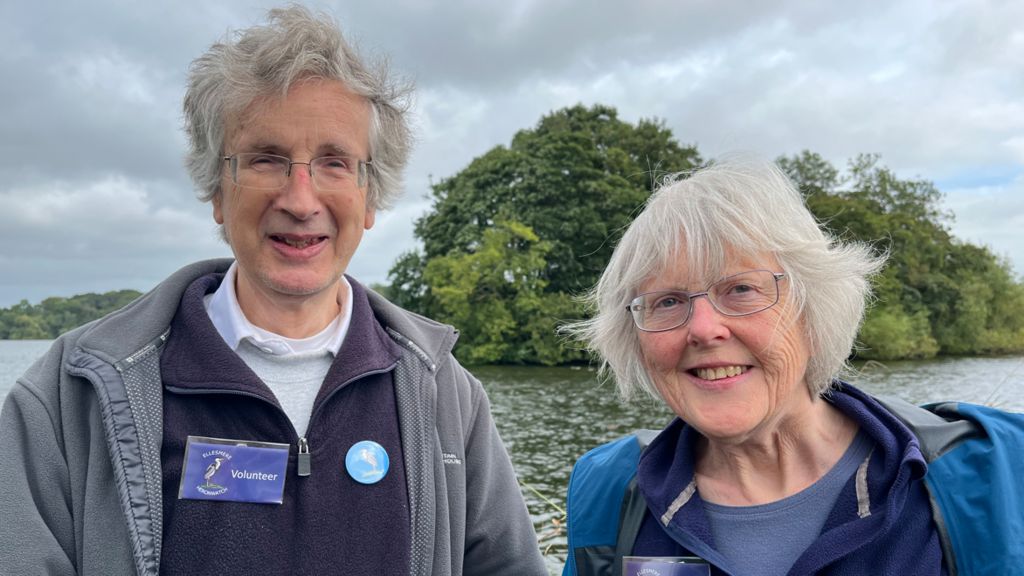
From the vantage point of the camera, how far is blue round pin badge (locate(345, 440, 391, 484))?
2260 mm

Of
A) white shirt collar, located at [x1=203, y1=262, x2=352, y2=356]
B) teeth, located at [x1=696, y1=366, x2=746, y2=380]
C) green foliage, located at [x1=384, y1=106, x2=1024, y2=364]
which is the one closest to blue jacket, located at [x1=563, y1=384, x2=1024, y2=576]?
teeth, located at [x1=696, y1=366, x2=746, y2=380]

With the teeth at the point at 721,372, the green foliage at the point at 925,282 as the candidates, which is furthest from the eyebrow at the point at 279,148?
the green foliage at the point at 925,282

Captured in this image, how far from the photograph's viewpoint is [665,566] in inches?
87.4

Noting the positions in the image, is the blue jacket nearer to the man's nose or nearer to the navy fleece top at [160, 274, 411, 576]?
the navy fleece top at [160, 274, 411, 576]

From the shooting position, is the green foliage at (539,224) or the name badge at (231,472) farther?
the green foliage at (539,224)

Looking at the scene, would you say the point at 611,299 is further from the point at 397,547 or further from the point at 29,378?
the point at 29,378

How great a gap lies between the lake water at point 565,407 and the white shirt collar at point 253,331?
4747 millimetres

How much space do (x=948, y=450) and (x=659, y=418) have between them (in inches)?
744

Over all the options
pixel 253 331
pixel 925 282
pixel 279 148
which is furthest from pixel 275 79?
pixel 925 282

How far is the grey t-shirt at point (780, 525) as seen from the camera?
2.17 metres

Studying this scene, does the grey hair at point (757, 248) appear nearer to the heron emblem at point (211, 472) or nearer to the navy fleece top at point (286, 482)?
the navy fleece top at point (286, 482)

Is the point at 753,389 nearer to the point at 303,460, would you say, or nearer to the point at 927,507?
the point at 927,507

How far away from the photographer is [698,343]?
2.26 meters

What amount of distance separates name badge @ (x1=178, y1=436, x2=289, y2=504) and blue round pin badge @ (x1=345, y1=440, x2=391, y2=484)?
0.65ft
